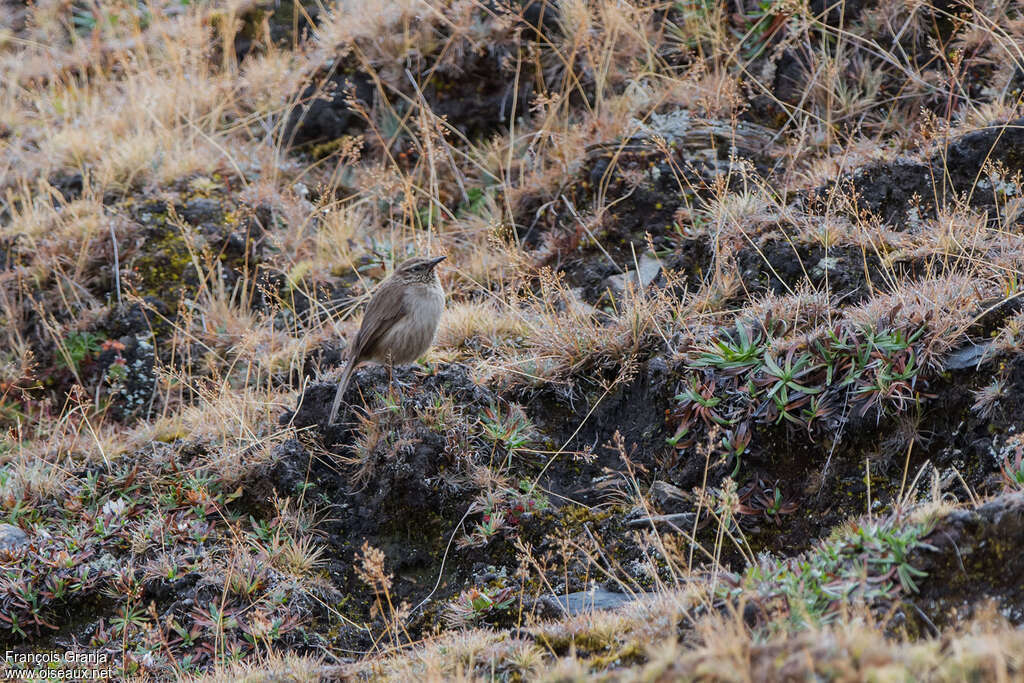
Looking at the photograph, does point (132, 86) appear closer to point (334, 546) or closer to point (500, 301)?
point (500, 301)

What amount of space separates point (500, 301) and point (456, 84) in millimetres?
3619

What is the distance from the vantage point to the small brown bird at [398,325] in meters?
6.21

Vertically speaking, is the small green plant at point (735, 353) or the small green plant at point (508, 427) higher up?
the small green plant at point (735, 353)

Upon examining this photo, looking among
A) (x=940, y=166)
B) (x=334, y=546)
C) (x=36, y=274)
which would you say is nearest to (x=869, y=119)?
(x=940, y=166)

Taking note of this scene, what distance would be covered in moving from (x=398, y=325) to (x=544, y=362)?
1.05 metres

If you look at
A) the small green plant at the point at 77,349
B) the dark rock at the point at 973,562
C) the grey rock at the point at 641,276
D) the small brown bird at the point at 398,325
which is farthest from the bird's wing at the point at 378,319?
the dark rock at the point at 973,562

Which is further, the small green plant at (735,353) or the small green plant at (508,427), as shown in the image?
the small green plant at (508,427)

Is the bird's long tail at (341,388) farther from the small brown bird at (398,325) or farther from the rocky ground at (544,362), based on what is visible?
the rocky ground at (544,362)

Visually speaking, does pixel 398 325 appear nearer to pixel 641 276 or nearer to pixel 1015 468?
pixel 641 276

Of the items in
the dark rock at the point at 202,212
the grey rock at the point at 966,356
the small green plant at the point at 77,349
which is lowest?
the small green plant at the point at 77,349

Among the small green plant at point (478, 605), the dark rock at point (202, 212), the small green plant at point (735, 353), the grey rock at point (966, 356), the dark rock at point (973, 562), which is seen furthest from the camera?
the dark rock at point (202, 212)

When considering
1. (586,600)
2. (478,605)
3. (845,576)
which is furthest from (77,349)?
(845,576)

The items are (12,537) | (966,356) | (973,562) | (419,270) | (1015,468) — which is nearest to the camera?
(973,562)

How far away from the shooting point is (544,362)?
6289 millimetres
